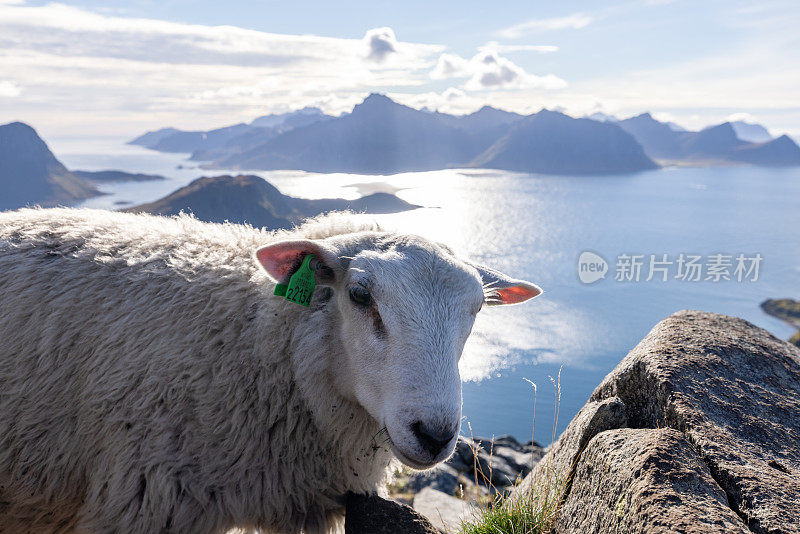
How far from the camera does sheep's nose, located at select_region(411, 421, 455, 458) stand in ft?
9.78

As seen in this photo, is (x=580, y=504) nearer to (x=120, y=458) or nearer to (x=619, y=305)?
(x=120, y=458)

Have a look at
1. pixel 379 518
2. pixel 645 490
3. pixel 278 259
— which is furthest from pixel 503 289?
pixel 379 518

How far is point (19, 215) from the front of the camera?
5.09 meters

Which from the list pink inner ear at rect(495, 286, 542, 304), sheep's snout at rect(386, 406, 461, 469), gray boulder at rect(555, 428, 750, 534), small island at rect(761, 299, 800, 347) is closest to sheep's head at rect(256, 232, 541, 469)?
sheep's snout at rect(386, 406, 461, 469)

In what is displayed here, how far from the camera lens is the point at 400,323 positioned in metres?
3.28

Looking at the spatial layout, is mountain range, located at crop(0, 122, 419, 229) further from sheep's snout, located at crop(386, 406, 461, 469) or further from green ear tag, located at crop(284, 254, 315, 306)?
sheep's snout, located at crop(386, 406, 461, 469)

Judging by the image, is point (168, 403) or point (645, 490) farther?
point (168, 403)

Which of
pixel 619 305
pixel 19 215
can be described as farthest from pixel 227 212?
pixel 19 215

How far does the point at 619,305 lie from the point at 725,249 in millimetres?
51687

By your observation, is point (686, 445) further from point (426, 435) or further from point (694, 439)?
point (426, 435)

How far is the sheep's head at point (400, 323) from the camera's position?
10.0 ft

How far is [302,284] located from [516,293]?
1976mm
